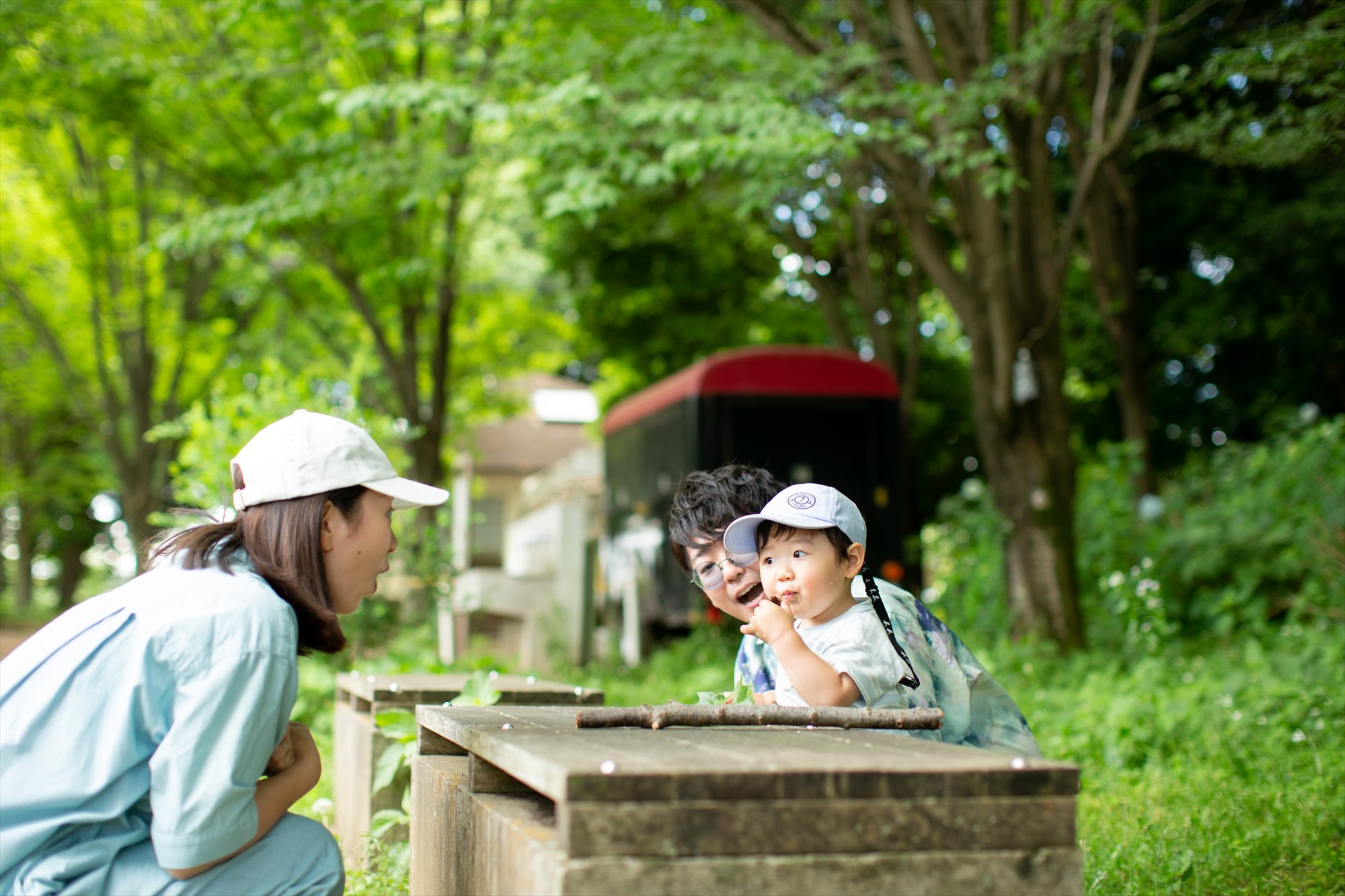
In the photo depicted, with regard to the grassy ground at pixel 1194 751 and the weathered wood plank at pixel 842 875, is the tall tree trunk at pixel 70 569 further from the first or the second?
the weathered wood plank at pixel 842 875

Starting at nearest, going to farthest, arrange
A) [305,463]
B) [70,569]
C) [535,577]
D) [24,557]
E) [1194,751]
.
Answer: [305,463]
[1194,751]
[535,577]
[24,557]
[70,569]

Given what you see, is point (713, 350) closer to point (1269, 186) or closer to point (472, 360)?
point (472, 360)

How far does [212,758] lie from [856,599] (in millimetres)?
1458

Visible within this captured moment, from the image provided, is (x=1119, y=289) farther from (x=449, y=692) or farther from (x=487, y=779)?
(x=487, y=779)

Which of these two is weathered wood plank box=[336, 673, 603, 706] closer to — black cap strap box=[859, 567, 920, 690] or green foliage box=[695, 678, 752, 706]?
green foliage box=[695, 678, 752, 706]

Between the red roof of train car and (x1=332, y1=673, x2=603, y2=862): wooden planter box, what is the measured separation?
→ 289 inches

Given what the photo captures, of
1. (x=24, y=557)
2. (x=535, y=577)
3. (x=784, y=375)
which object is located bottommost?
(x=535, y=577)

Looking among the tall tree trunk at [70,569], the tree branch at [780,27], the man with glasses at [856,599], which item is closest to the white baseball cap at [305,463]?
the man with glasses at [856,599]

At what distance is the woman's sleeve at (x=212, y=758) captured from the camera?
1.92 metres

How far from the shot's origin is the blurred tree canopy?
8320 mm

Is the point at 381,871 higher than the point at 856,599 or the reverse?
the reverse

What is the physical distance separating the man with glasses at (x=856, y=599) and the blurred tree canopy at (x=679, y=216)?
4.49ft

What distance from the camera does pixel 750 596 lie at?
3.18 meters

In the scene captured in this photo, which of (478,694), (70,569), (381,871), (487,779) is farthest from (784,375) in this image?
(70,569)
